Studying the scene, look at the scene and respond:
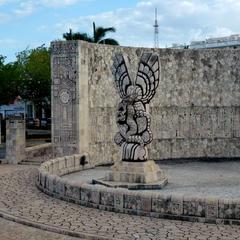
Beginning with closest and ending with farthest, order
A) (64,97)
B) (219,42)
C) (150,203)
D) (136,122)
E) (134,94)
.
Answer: (150,203) → (134,94) → (136,122) → (64,97) → (219,42)

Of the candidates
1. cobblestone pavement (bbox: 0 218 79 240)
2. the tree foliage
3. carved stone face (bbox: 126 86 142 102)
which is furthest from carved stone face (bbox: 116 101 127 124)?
the tree foliage

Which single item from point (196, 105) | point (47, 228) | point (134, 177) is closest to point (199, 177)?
point (134, 177)

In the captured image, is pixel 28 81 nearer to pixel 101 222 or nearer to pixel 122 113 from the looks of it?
pixel 122 113

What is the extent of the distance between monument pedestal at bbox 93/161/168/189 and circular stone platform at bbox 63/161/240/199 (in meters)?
0.40

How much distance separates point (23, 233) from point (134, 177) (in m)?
4.64

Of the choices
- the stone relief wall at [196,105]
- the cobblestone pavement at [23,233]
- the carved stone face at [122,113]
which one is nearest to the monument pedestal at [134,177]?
the carved stone face at [122,113]

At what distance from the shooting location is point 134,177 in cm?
1403

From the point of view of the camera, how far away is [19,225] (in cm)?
1062

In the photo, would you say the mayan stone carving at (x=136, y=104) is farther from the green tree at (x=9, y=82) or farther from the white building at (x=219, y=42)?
the white building at (x=219, y=42)

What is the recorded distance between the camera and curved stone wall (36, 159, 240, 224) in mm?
10359

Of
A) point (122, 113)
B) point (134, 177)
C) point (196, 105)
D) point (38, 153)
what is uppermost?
point (196, 105)

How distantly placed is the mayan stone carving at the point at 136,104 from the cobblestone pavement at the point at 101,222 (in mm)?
2692

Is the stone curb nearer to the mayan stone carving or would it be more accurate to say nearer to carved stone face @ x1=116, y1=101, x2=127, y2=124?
the mayan stone carving

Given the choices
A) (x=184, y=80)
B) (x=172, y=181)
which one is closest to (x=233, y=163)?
(x=184, y=80)
